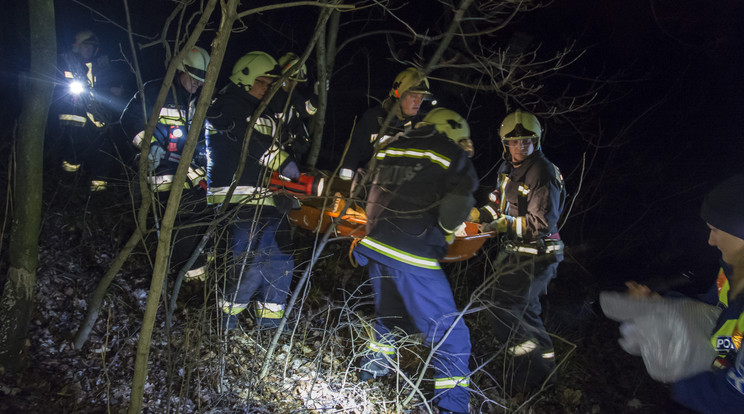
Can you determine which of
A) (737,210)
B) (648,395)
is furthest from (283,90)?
(648,395)

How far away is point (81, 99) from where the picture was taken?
5.66 metres

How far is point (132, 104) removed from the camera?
4.06m

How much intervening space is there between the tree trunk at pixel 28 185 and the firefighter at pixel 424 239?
7.26 ft

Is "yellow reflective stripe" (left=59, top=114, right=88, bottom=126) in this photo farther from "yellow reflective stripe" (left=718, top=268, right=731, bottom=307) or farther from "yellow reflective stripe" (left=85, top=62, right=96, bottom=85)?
"yellow reflective stripe" (left=718, top=268, right=731, bottom=307)

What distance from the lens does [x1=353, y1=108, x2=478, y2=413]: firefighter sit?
3.33 meters

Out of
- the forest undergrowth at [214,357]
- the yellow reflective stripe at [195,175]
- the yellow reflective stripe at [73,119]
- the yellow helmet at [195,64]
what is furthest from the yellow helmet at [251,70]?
the yellow reflective stripe at [73,119]

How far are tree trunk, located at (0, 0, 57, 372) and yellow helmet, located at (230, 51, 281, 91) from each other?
56.4 inches

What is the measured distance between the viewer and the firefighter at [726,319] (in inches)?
72.1

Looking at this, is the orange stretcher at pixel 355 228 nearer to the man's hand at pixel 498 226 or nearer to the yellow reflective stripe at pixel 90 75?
the man's hand at pixel 498 226

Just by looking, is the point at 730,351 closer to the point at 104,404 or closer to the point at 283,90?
the point at 104,404

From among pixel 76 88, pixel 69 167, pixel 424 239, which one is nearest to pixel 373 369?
pixel 424 239

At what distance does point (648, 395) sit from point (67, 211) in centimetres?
732

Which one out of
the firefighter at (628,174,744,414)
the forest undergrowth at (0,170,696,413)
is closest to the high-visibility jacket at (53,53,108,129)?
the forest undergrowth at (0,170,696,413)

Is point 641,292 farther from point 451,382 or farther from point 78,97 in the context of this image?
point 78,97
